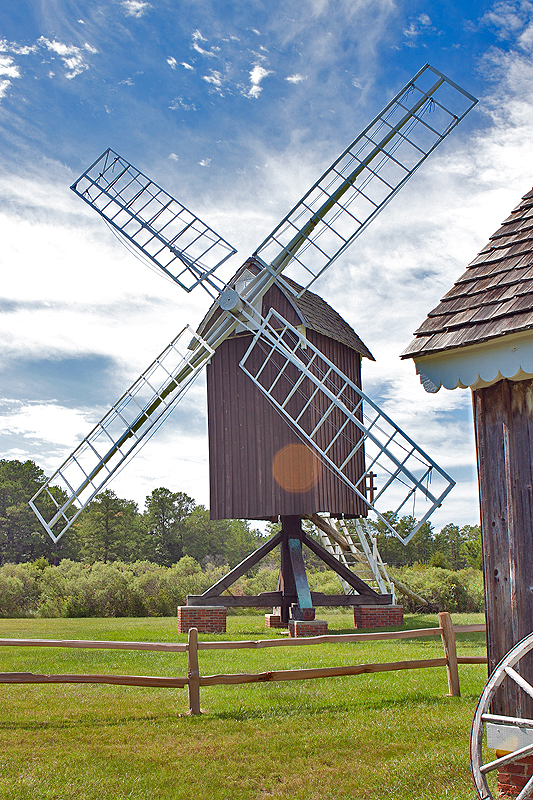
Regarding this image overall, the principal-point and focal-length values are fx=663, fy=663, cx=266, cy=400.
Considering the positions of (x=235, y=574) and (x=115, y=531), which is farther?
(x=115, y=531)

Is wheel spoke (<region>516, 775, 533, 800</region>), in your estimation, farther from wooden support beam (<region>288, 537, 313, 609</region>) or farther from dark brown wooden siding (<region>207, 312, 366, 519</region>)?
wooden support beam (<region>288, 537, 313, 609</region>)

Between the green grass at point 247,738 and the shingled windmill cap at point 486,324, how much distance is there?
127 inches

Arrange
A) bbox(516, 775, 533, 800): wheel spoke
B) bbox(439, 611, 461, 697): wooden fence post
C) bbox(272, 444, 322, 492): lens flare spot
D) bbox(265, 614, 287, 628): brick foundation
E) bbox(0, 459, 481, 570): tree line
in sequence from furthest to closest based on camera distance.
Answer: bbox(0, 459, 481, 570): tree line < bbox(265, 614, 287, 628): brick foundation < bbox(272, 444, 322, 492): lens flare spot < bbox(439, 611, 461, 697): wooden fence post < bbox(516, 775, 533, 800): wheel spoke

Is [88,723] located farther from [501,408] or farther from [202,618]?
[202,618]

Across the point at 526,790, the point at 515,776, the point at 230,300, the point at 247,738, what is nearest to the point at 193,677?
the point at 247,738

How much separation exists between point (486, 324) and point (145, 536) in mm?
40029

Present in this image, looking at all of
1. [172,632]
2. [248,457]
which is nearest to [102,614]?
[172,632]

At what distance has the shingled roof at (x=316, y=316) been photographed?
14094mm

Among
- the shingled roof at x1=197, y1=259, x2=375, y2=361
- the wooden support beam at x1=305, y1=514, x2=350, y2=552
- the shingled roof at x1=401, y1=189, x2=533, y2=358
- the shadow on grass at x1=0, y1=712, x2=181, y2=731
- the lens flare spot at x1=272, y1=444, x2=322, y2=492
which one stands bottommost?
the shadow on grass at x1=0, y1=712, x2=181, y2=731

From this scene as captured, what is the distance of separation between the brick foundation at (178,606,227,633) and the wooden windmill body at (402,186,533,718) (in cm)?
980

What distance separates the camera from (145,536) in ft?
140

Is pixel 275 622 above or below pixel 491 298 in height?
below

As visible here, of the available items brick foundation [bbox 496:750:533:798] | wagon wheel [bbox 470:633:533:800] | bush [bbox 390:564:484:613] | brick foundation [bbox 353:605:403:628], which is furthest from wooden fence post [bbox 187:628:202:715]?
bush [bbox 390:564:484:613]

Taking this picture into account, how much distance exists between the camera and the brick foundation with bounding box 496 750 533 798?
4.50 meters
